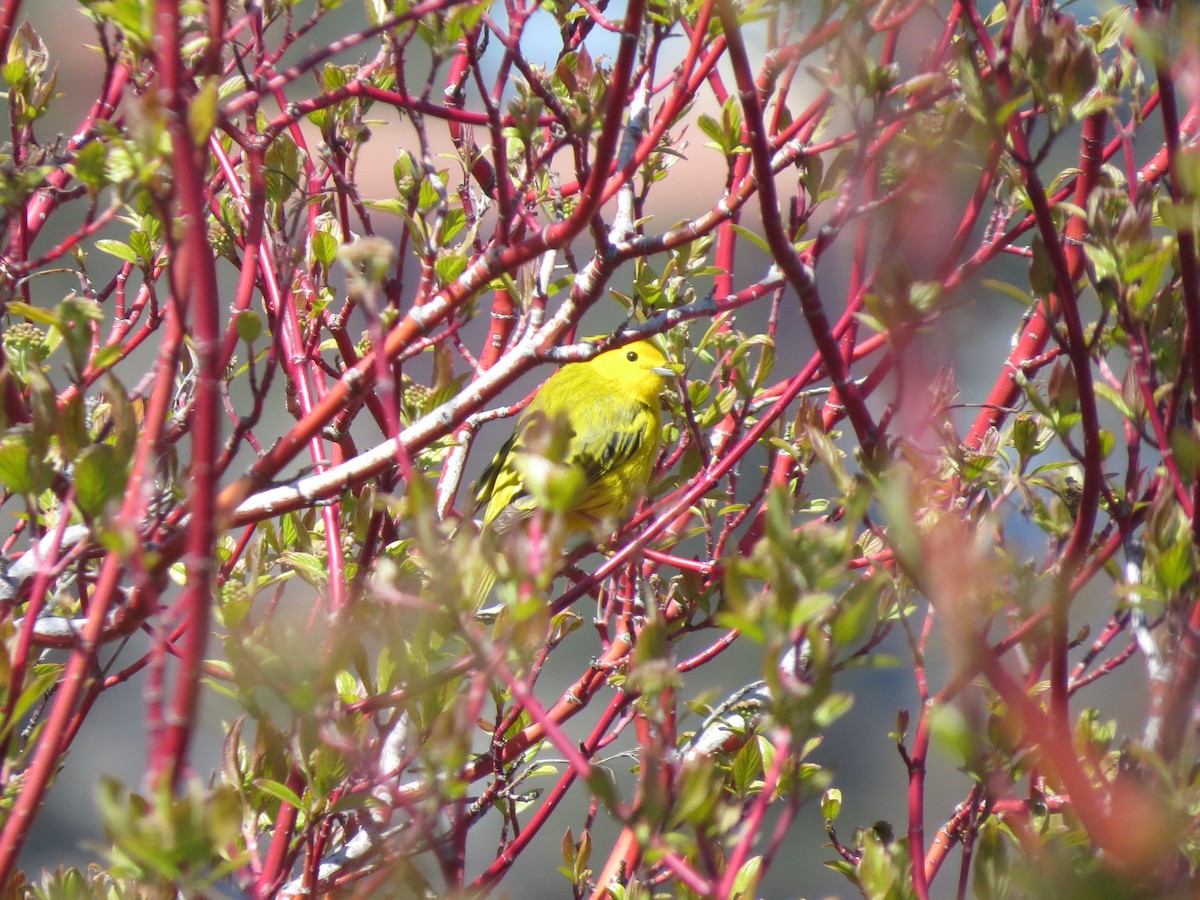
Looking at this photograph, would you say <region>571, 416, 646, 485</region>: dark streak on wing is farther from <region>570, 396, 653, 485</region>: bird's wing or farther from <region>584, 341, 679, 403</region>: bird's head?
<region>584, 341, 679, 403</region>: bird's head

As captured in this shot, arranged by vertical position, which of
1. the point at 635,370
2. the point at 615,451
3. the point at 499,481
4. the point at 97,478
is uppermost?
the point at 635,370

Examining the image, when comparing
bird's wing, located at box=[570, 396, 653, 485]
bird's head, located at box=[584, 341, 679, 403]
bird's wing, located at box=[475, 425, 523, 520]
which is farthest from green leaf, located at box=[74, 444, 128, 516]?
→ bird's head, located at box=[584, 341, 679, 403]

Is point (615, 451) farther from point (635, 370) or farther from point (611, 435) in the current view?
point (635, 370)

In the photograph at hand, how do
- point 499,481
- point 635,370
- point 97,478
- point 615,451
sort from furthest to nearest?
point 635,370
point 615,451
point 499,481
point 97,478

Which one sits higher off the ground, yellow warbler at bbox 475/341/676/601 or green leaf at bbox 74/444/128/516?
yellow warbler at bbox 475/341/676/601

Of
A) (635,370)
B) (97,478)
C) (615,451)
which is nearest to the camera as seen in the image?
(97,478)

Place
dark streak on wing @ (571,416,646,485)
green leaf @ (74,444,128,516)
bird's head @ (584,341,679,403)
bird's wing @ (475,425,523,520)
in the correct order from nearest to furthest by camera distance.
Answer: green leaf @ (74,444,128,516)
bird's wing @ (475,425,523,520)
dark streak on wing @ (571,416,646,485)
bird's head @ (584,341,679,403)

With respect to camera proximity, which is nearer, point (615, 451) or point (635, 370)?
point (615, 451)

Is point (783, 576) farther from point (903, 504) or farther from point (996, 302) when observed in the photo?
point (996, 302)

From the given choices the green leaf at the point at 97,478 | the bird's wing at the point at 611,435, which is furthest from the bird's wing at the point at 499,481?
the green leaf at the point at 97,478

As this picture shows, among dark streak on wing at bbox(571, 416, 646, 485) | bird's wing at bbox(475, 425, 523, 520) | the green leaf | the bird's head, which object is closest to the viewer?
the green leaf

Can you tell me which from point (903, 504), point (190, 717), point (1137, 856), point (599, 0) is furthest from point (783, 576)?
point (599, 0)

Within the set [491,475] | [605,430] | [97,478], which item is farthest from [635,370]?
[97,478]

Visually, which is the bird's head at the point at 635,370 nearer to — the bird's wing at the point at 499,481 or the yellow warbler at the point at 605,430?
the yellow warbler at the point at 605,430
